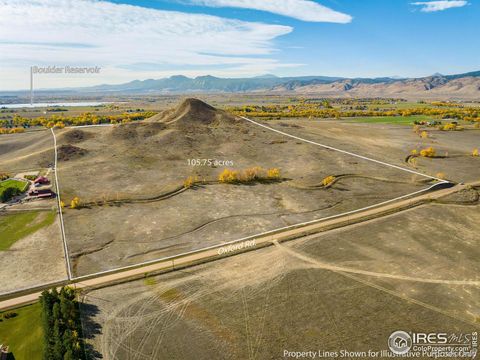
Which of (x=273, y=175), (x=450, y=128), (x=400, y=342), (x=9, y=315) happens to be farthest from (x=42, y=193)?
(x=450, y=128)

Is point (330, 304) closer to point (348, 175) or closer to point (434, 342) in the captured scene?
point (434, 342)

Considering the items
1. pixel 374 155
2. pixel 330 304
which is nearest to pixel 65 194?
pixel 330 304

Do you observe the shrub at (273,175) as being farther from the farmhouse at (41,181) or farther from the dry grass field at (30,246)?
the farmhouse at (41,181)

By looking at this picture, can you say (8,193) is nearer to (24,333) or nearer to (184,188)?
(184,188)

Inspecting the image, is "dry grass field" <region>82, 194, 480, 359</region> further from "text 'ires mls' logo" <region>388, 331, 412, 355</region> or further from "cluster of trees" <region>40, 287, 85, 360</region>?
"cluster of trees" <region>40, 287, 85, 360</region>

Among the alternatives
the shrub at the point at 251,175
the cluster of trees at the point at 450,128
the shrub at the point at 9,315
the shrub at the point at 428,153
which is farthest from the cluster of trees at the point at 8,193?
the cluster of trees at the point at 450,128
